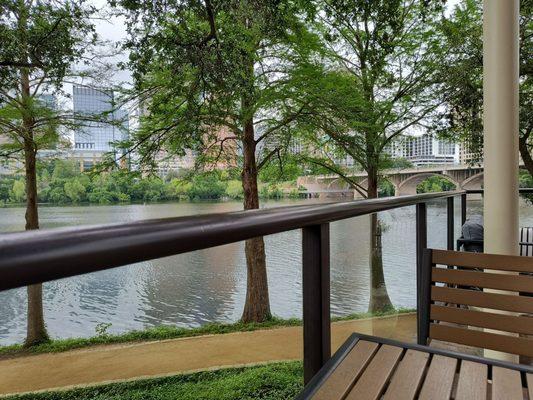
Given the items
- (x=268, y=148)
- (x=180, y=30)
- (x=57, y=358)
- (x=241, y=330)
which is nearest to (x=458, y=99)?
(x=268, y=148)

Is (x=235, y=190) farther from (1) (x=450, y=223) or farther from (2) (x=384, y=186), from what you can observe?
(1) (x=450, y=223)

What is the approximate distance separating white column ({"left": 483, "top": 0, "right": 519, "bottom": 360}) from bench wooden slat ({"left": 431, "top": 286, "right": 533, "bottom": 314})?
861 mm

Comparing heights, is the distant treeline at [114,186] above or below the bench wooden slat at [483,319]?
above

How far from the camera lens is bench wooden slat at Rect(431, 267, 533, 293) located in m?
1.33

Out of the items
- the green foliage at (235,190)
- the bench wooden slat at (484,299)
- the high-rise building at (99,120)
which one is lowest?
the bench wooden slat at (484,299)

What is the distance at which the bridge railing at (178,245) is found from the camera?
1.42 ft

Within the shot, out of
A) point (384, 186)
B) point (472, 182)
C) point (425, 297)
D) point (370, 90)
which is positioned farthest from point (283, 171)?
point (425, 297)

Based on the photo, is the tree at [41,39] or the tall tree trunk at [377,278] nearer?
the tall tree trunk at [377,278]

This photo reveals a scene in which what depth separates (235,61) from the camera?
608 centimetres

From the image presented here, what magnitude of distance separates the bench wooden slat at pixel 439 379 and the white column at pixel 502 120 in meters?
1.13

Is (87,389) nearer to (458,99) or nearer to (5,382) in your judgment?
(5,382)

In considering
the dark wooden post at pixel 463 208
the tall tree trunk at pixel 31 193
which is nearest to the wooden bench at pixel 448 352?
the dark wooden post at pixel 463 208

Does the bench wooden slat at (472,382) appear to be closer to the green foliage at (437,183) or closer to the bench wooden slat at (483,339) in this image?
the bench wooden slat at (483,339)

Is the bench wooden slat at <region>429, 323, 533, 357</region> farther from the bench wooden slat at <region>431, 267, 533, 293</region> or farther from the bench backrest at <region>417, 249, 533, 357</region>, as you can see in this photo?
the bench wooden slat at <region>431, 267, 533, 293</region>
